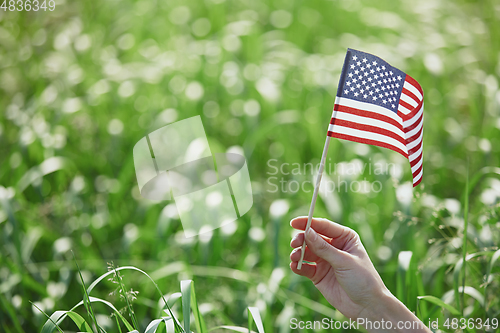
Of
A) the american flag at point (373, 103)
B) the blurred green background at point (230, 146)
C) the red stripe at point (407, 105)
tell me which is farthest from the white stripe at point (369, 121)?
the blurred green background at point (230, 146)

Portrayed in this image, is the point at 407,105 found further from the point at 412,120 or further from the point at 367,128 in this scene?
the point at 367,128

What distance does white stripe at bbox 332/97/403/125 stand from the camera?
1346 millimetres

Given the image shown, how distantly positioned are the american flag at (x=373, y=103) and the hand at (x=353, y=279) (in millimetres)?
370

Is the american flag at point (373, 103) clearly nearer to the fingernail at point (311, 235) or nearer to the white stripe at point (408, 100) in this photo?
the white stripe at point (408, 100)

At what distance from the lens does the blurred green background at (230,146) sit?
88.0 inches

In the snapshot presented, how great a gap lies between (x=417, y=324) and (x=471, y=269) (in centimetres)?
99

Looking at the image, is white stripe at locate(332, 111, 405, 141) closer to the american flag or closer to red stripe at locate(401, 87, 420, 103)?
the american flag

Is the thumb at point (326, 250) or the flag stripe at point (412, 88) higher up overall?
the flag stripe at point (412, 88)

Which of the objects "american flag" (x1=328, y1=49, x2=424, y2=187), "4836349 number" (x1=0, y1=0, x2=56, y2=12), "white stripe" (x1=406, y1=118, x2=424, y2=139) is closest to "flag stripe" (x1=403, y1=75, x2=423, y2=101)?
"american flag" (x1=328, y1=49, x2=424, y2=187)

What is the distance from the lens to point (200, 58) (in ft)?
13.4

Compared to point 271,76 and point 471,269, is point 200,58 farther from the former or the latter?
point 471,269

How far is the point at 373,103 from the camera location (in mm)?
1381

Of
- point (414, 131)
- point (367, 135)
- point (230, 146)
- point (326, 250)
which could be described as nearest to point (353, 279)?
point (326, 250)

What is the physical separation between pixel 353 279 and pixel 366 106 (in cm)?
64
